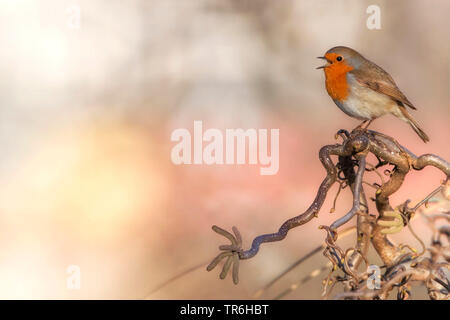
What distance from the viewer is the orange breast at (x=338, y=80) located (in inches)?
102

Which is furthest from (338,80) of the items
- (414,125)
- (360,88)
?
(414,125)

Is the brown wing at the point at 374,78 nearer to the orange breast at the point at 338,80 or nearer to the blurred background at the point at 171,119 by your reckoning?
the orange breast at the point at 338,80

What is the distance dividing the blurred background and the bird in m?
0.36

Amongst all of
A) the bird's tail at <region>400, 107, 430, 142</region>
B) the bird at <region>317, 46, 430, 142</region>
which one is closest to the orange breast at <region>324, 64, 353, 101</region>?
the bird at <region>317, 46, 430, 142</region>

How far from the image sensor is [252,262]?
296 centimetres

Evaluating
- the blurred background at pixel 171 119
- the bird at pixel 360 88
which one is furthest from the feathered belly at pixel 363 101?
the blurred background at pixel 171 119

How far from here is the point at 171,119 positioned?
10.2 ft

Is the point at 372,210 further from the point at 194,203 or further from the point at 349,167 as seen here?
the point at 349,167

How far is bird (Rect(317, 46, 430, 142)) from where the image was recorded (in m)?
2.55

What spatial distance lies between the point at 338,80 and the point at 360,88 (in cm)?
9

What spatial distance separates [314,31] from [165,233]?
1342mm

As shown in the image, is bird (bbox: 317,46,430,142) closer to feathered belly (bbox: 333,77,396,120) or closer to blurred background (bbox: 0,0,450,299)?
feathered belly (bbox: 333,77,396,120)

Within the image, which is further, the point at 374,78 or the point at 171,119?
the point at 171,119

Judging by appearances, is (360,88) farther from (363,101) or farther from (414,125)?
(414,125)
